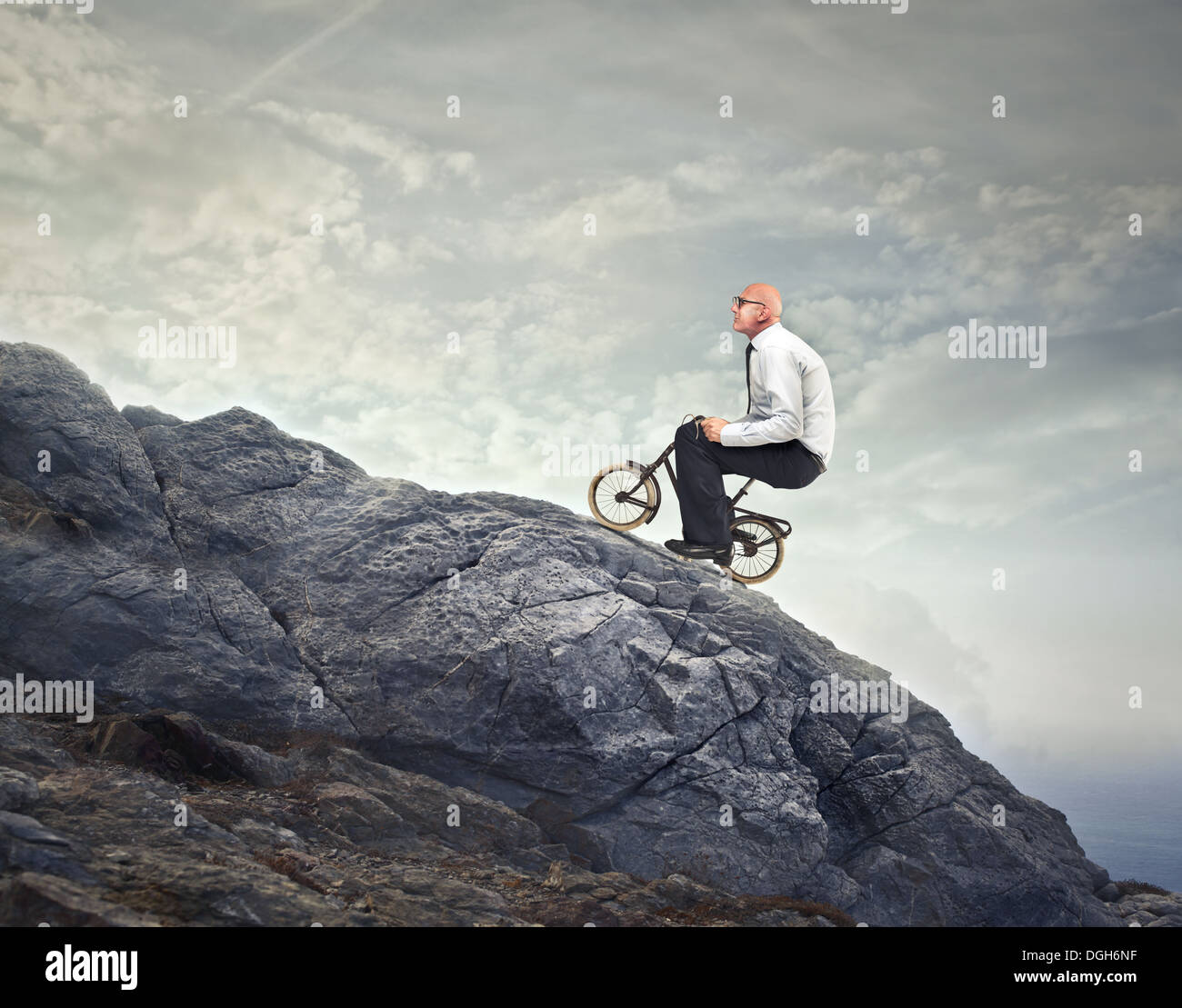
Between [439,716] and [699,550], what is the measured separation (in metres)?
4.60

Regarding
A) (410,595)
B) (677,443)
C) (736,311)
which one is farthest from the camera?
(410,595)

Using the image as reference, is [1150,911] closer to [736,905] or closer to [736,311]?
[736,905]

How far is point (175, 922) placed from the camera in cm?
742

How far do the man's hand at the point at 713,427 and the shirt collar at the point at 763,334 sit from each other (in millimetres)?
1165

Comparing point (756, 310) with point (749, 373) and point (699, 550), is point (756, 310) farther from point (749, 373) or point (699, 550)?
point (699, 550)

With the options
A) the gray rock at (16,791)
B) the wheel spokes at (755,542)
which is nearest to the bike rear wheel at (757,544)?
the wheel spokes at (755,542)

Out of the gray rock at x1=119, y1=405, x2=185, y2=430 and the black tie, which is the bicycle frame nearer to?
the black tie

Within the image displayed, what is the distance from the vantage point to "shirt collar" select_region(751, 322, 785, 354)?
36.5 feet

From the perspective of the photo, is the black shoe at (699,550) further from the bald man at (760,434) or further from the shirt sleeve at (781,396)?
the shirt sleeve at (781,396)

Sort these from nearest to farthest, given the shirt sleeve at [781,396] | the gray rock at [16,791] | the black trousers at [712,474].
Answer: the gray rock at [16,791], the shirt sleeve at [781,396], the black trousers at [712,474]

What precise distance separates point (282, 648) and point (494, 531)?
397 cm

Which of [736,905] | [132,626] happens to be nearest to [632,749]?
[736,905]

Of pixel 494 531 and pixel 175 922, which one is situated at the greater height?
pixel 494 531

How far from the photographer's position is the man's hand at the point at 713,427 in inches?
461
